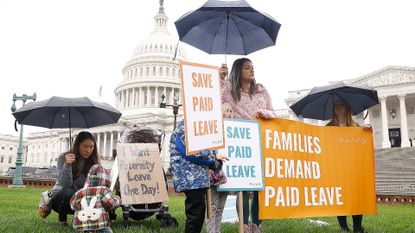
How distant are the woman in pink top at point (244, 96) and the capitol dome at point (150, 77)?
7297 cm

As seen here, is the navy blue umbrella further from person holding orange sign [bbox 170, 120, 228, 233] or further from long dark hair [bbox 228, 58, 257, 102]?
person holding orange sign [bbox 170, 120, 228, 233]

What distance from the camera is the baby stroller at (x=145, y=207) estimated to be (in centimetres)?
648

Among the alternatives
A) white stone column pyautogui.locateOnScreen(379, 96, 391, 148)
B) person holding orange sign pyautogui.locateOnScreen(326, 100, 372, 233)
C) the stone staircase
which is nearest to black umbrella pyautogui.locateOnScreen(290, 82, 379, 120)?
person holding orange sign pyautogui.locateOnScreen(326, 100, 372, 233)

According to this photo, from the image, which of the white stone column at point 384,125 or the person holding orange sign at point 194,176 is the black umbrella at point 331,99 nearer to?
the person holding orange sign at point 194,176

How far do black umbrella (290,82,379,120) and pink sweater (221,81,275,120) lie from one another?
1.68 meters

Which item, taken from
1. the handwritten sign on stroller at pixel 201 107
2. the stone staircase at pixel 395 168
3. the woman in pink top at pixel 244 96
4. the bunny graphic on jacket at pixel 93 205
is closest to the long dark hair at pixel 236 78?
the woman in pink top at pixel 244 96

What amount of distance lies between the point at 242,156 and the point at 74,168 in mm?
2840

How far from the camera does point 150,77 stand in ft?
284

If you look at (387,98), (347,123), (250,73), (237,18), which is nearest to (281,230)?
(347,123)

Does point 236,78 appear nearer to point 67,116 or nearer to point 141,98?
point 67,116

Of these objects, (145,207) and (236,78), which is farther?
(145,207)

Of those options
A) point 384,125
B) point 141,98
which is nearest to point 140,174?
point 384,125

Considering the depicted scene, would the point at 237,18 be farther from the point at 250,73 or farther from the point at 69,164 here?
the point at 69,164

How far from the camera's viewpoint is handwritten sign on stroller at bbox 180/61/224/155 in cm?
407
